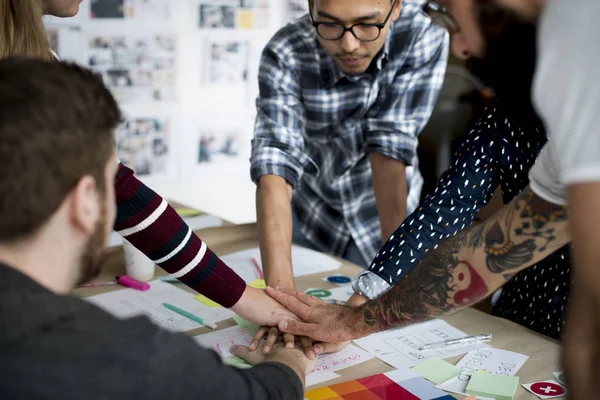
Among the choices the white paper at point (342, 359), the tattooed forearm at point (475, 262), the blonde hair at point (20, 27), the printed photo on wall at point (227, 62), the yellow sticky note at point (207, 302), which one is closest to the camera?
the tattooed forearm at point (475, 262)

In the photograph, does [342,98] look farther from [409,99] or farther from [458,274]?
[458,274]

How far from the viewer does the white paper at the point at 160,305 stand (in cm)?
131

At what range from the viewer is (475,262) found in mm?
1015

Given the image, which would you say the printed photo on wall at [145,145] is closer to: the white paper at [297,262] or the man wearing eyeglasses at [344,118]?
the man wearing eyeglasses at [344,118]

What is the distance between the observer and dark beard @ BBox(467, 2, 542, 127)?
734 mm

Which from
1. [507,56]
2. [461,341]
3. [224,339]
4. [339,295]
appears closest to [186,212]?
[339,295]

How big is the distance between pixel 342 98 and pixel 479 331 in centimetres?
74

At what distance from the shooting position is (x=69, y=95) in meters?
0.76

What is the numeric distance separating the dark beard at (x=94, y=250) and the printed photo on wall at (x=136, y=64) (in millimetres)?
2084

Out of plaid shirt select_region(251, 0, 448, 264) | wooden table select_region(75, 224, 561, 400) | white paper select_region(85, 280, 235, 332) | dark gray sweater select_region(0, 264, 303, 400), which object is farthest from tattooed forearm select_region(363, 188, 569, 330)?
plaid shirt select_region(251, 0, 448, 264)

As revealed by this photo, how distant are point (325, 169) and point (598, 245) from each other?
1364 mm

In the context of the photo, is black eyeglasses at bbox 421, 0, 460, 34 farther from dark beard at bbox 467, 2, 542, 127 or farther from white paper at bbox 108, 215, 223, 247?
white paper at bbox 108, 215, 223, 247

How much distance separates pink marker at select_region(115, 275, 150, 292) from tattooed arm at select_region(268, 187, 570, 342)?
0.35 meters

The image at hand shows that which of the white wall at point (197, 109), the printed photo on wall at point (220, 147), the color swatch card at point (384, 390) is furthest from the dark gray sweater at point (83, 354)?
the printed photo on wall at point (220, 147)
